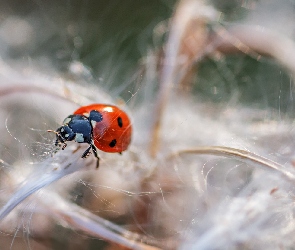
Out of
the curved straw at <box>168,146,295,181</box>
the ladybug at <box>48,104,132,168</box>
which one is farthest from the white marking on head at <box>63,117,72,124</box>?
the curved straw at <box>168,146,295,181</box>

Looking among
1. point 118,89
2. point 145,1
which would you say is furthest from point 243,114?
point 145,1

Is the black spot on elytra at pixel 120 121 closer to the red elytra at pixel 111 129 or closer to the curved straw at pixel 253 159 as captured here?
the red elytra at pixel 111 129

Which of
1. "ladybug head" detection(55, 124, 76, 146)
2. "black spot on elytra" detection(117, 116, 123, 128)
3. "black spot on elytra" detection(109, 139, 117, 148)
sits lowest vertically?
"ladybug head" detection(55, 124, 76, 146)

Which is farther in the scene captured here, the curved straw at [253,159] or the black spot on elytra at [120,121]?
the black spot on elytra at [120,121]

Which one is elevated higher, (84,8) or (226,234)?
(84,8)

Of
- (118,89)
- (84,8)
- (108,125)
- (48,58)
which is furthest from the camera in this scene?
(84,8)

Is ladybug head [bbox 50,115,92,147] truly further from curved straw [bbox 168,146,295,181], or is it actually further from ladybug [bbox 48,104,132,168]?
curved straw [bbox 168,146,295,181]

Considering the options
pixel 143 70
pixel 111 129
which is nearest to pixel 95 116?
pixel 111 129

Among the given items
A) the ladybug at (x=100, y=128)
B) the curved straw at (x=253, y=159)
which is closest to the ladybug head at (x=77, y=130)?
the ladybug at (x=100, y=128)

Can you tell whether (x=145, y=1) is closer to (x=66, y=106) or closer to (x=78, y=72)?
(x=78, y=72)
